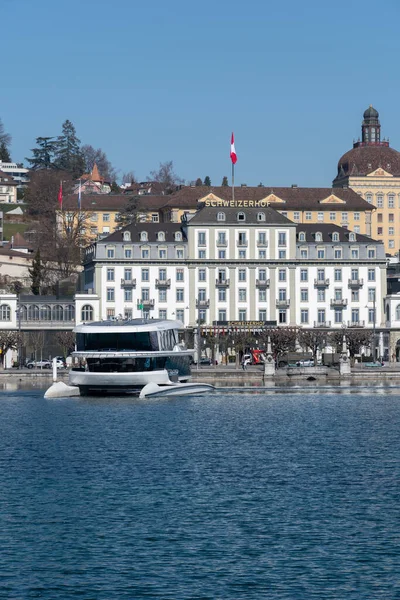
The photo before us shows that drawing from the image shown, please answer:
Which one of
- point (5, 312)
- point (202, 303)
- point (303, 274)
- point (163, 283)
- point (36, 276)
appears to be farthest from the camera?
point (36, 276)

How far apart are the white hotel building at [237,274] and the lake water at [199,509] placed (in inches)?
2734

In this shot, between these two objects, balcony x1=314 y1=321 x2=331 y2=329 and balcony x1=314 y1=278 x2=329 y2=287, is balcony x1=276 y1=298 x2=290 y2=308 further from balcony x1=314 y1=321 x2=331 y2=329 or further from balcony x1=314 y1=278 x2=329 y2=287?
balcony x1=314 y1=321 x2=331 y2=329

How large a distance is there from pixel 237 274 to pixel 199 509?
10362 centimetres

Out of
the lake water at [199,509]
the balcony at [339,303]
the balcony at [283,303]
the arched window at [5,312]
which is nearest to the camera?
the lake water at [199,509]

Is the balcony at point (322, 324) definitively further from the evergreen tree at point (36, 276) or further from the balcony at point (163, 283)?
the evergreen tree at point (36, 276)

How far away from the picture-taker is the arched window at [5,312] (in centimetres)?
14112

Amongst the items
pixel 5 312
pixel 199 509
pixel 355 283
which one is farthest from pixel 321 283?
pixel 199 509

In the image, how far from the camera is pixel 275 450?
5894 cm

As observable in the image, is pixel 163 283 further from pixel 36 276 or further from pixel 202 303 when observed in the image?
pixel 36 276

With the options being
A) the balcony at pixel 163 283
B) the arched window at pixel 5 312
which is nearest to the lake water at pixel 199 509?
the arched window at pixel 5 312

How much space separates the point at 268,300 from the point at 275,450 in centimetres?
8678

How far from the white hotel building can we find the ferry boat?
51.0 m

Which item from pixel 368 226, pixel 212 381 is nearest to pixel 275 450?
pixel 212 381

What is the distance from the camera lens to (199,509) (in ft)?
139
